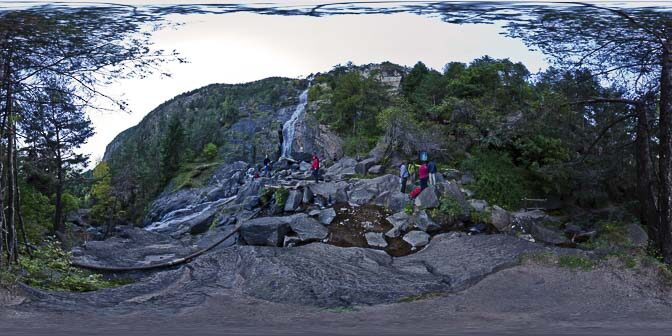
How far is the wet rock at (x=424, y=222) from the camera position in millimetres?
8266

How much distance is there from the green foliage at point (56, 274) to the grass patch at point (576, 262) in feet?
21.3

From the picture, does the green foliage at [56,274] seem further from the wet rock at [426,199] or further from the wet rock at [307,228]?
the wet rock at [426,199]

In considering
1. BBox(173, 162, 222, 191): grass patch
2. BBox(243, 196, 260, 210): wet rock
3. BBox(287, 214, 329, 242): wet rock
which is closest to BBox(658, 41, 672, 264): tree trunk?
BBox(287, 214, 329, 242): wet rock

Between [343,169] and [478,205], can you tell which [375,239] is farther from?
[478,205]

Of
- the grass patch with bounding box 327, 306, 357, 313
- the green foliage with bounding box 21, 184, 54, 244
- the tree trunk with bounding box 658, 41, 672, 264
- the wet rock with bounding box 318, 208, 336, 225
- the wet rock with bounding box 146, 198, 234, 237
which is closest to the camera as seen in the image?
the grass patch with bounding box 327, 306, 357, 313

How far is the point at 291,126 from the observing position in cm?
920

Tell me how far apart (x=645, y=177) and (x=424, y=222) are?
3.64 metres

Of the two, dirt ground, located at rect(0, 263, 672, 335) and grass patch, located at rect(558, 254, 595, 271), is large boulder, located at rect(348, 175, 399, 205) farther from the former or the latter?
grass patch, located at rect(558, 254, 595, 271)

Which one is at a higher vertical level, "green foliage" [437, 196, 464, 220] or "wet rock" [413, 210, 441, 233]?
"green foliage" [437, 196, 464, 220]

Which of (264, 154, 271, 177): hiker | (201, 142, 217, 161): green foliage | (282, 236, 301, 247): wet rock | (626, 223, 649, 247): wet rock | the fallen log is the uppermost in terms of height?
(201, 142, 217, 161): green foliage

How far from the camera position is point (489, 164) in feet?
28.5

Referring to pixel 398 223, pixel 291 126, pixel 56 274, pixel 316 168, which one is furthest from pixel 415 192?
pixel 56 274

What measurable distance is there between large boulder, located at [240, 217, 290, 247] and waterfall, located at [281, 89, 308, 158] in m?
1.25

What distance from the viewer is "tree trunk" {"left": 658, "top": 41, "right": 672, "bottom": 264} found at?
25.3 ft
